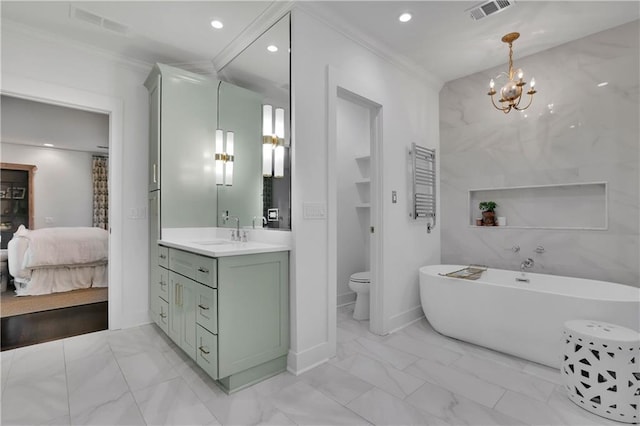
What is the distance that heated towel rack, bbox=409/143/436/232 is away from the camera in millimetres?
3209

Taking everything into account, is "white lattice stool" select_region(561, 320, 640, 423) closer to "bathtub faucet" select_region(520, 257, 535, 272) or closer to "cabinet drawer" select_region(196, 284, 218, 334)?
"bathtub faucet" select_region(520, 257, 535, 272)

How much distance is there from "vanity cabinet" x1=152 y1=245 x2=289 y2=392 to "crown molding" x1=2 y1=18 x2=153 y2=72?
206 cm

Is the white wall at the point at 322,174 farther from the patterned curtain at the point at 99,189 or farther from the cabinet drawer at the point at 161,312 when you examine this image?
the patterned curtain at the point at 99,189

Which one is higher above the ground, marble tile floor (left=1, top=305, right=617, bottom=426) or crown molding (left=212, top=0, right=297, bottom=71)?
crown molding (left=212, top=0, right=297, bottom=71)

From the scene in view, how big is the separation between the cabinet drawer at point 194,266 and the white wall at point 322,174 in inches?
22.6

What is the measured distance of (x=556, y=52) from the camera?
2916 mm

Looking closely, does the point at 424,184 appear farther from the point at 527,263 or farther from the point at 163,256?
the point at 163,256

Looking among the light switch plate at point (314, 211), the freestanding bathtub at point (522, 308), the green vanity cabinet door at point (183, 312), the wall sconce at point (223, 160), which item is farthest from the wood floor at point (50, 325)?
the freestanding bathtub at point (522, 308)

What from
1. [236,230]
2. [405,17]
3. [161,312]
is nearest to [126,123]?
[236,230]

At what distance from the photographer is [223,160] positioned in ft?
10.0

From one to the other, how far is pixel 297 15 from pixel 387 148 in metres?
1.35

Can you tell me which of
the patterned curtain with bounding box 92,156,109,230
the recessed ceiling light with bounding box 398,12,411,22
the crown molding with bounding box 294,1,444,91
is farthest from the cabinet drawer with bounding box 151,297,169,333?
the patterned curtain with bounding box 92,156,109,230

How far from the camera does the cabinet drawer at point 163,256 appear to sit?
2611 mm

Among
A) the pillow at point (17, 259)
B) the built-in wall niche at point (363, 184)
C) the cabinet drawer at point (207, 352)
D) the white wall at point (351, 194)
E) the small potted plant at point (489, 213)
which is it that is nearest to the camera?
the cabinet drawer at point (207, 352)
